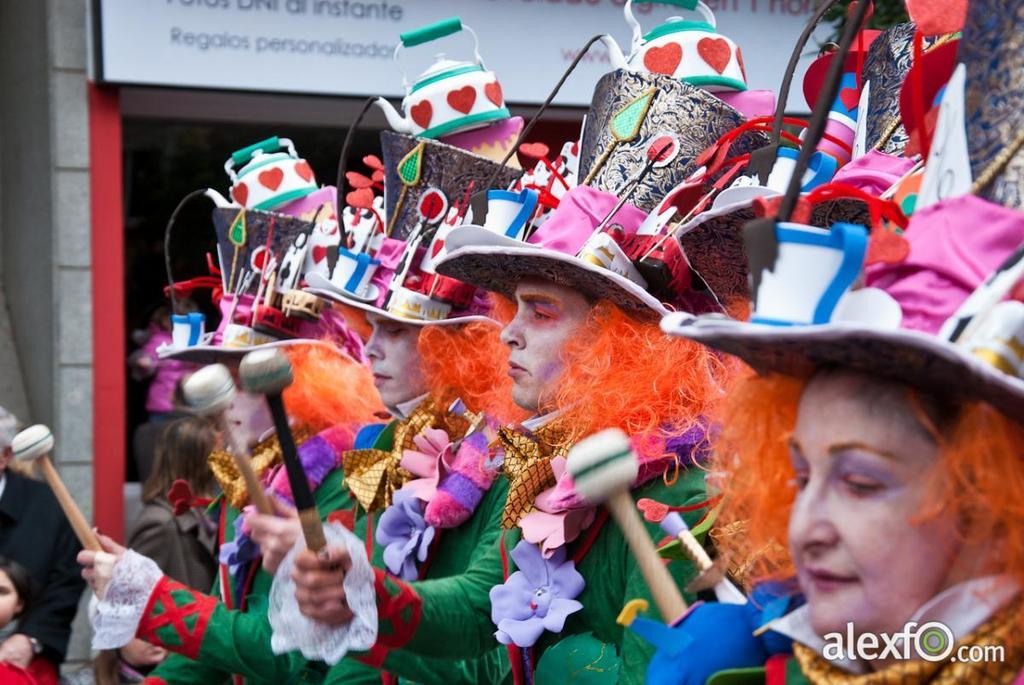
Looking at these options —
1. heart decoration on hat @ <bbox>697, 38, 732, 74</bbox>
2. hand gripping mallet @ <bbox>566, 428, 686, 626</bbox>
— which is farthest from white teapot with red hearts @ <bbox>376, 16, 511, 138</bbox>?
hand gripping mallet @ <bbox>566, 428, 686, 626</bbox>

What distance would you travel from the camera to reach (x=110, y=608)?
3.12m

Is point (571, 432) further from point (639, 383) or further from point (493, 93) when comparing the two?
point (493, 93)

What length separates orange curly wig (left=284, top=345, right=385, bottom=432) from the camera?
4.38 m

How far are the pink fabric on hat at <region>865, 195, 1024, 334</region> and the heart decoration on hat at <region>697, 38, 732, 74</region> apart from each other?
4.74ft

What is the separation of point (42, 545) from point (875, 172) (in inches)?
128

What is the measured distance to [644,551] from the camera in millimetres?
1751

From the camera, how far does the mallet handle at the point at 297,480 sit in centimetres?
190

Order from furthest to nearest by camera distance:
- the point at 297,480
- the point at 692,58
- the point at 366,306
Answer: the point at 366,306
the point at 692,58
the point at 297,480

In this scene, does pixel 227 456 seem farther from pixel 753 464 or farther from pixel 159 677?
pixel 753 464

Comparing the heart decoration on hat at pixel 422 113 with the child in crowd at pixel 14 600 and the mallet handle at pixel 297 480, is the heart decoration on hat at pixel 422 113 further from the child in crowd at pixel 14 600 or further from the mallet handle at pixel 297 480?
the mallet handle at pixel 297 480

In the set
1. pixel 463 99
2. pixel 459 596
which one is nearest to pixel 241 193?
pixel 463 99

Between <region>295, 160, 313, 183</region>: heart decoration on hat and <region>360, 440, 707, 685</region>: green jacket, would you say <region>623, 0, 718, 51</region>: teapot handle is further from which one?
<region>295, 160, 313, 183</region>: heart decoration on hat

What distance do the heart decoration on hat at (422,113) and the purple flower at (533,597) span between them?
1485mm

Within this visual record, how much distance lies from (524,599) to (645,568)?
0.99m
